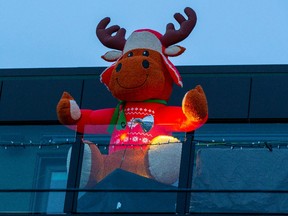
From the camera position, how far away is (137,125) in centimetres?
1027

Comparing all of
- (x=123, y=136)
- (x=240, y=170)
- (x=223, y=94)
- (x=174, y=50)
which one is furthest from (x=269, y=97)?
(x=240, y=170)

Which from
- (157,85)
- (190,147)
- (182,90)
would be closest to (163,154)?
(190,147)

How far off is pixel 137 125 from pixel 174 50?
3.35 feet

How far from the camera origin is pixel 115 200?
9.47 meters

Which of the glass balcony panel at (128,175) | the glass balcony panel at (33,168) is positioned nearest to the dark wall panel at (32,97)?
the glass balcony panel at (33,168)

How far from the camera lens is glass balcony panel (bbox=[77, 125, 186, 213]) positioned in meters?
9.41

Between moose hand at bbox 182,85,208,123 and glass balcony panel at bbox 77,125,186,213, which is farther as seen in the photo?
moose hand at bbox 182,85,208,123

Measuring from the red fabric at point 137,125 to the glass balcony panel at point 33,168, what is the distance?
321 millimetres

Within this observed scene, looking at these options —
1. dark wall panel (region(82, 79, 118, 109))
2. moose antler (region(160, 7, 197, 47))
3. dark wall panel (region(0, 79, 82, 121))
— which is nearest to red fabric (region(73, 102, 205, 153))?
moose antler (region(160, 7, 197, 47))

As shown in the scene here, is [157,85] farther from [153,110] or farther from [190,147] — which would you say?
[190,147]

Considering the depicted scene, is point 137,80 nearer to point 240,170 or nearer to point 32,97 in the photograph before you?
point 240,170

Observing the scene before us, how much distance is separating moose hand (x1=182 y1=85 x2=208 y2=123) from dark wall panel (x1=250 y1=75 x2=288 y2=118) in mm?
3763

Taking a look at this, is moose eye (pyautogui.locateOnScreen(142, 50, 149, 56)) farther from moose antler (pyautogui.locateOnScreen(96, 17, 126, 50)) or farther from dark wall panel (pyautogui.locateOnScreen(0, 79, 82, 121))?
dark wall panel (pyautogui.locateOnScreen(0, 79, 82, 121))

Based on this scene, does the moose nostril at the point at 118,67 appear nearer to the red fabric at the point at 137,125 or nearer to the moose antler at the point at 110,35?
the red fabric at the point at 137,125
